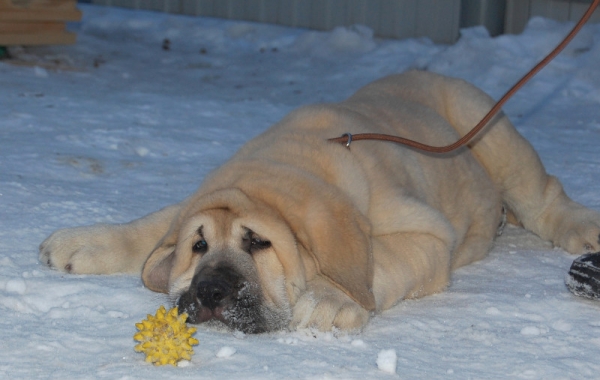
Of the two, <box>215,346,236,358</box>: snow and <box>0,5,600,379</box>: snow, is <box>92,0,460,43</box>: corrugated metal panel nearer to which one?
<box>0,5,600,379</box>: snow

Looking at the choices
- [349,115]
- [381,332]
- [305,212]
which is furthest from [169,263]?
[349,115]

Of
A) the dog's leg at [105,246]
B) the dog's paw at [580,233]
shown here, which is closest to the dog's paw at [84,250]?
the dog's leg at [105,246]

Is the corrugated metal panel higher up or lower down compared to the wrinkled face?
higher up

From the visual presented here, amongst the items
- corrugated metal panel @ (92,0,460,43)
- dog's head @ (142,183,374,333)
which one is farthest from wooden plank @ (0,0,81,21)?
dog's head @ (142,183,374,333)

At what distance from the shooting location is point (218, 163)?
5.65 meters

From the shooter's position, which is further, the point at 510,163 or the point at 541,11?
the point at 541,11

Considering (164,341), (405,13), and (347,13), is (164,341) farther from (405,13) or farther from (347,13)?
(347,13)

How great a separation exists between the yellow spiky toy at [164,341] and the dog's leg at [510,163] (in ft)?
8.42

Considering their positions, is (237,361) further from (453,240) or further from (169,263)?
(453,240)

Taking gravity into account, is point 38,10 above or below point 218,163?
above

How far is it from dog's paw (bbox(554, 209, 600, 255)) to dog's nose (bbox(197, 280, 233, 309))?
2132 mm

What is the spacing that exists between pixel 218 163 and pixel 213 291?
2799mm

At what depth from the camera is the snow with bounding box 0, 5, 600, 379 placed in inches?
111

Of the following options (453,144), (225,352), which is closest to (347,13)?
(453,144)
